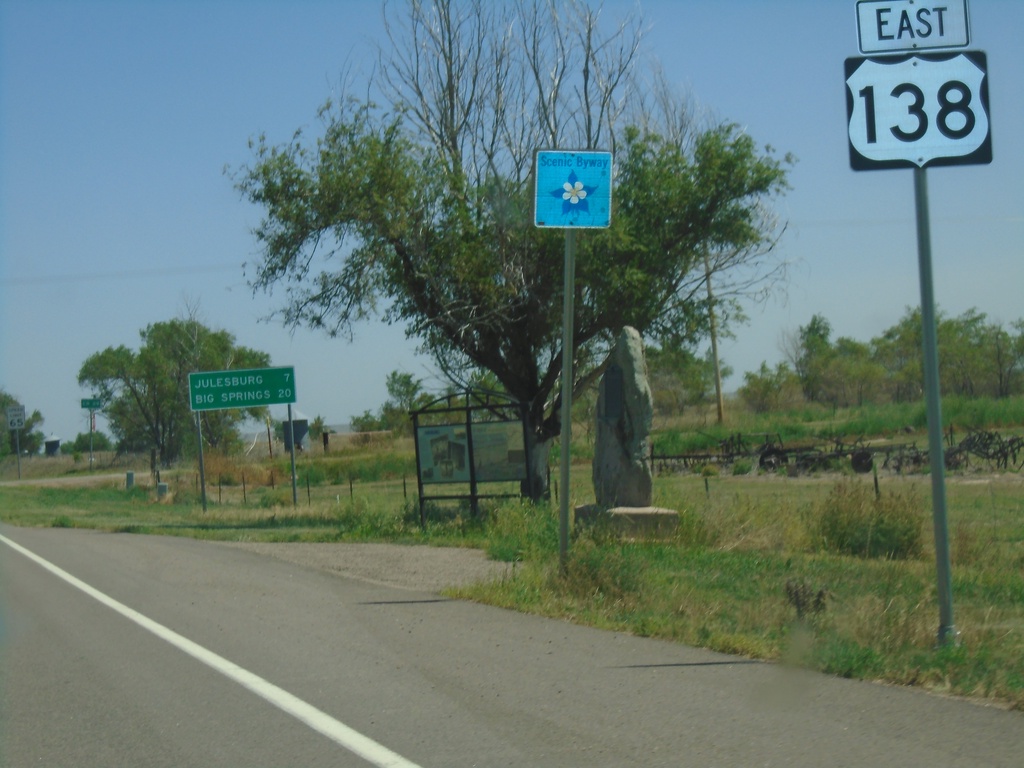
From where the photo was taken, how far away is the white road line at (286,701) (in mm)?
5975

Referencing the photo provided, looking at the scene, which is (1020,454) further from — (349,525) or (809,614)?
(809,614)

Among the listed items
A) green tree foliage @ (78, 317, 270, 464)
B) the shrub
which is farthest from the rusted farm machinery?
green tree foliage @ (78, 317, 270, 464)

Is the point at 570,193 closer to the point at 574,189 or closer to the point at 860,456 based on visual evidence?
the point at 574,189

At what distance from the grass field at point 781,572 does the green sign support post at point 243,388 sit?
4960 mm

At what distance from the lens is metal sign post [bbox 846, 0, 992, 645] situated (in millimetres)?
7730

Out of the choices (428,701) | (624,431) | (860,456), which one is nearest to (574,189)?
(428,701)

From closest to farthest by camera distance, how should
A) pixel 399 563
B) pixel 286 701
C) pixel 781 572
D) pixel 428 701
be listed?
1. pixel 428 701
2. pixel 286 701
3. pixel 781 572
4. pixel 399 563

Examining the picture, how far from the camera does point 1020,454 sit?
126 feet

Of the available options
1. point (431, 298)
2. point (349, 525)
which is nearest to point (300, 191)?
point (431, 298)

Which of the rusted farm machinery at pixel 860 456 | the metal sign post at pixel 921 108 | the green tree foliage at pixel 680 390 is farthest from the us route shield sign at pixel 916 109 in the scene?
the green tree foliage at pixel 680 390

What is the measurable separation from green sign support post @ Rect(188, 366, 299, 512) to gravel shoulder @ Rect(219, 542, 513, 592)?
13725 mm

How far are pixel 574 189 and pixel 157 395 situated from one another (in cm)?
6304

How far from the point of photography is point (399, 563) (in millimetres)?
14758

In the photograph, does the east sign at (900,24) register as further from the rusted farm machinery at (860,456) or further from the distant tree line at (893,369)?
the distant tree line at (893,369)
